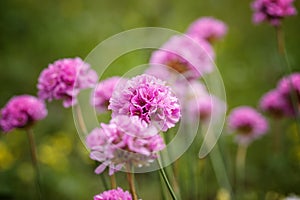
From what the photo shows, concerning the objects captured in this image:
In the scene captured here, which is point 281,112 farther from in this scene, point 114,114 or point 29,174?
point 29,174

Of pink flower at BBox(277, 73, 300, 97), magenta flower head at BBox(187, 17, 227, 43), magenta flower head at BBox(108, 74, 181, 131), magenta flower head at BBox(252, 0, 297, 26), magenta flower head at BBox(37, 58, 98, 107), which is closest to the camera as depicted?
magenta flower head at BBox(108, 74, 181, 131)

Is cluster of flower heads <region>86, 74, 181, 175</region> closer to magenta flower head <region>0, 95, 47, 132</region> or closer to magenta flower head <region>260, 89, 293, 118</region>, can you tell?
magenta flower head <region>0, 95, 47, 132</region>

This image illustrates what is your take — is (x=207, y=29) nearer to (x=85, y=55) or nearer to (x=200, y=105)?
(x=200, y=105)

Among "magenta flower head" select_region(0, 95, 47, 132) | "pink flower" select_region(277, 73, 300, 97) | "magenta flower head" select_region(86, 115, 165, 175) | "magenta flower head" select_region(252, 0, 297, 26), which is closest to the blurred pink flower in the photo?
"pink flower" select_region(277, 73, 300, 97)

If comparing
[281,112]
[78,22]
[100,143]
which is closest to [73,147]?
[78,22]

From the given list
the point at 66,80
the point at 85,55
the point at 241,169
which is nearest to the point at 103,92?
the point at 66,80

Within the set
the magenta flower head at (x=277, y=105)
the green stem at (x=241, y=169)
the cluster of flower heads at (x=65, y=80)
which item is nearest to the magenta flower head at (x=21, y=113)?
the cluster of flower heads at (x=65, y=80)

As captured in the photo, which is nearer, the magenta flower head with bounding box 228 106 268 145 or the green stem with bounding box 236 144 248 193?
the magenta flower head with bounding box 228 106 268 145
